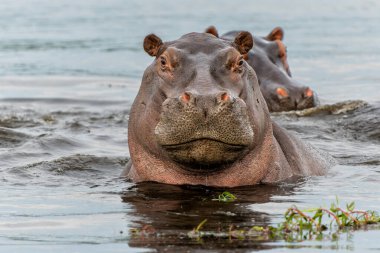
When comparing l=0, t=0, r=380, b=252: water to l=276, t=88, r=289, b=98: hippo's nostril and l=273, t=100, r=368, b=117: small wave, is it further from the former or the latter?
l=276, t=88, r=289, b=98: hippo's nostril

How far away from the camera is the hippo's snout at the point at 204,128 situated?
285 inches

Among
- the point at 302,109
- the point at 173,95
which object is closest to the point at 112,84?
the point at 302,109

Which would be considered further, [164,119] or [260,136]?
[260,136]

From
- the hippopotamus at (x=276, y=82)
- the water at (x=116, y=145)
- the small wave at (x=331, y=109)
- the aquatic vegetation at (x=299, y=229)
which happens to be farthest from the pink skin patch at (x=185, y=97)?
the small wave at (x=331, y=109)

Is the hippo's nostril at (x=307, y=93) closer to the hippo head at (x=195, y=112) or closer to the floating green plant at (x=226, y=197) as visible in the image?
the hippo head at (x=195, y=112)

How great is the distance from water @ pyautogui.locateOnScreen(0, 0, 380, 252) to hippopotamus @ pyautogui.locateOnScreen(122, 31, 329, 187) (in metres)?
0.16

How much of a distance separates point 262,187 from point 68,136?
4643mm

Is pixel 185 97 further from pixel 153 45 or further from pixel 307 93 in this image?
pixel 307 93

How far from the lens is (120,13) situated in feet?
136

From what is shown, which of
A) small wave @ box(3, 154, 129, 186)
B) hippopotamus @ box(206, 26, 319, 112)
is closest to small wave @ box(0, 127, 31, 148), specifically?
small wave @ box(3, 154, 129, 186)

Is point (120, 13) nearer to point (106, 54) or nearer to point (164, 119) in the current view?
point (106, 54)

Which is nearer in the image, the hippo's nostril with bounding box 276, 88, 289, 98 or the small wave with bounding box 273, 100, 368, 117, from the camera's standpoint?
the small wave with bounding box 273, 100, 368, 117

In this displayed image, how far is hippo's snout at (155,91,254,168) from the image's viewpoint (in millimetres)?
7238

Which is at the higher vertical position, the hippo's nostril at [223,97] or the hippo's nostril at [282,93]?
the hippo's nostril at [223,97]
